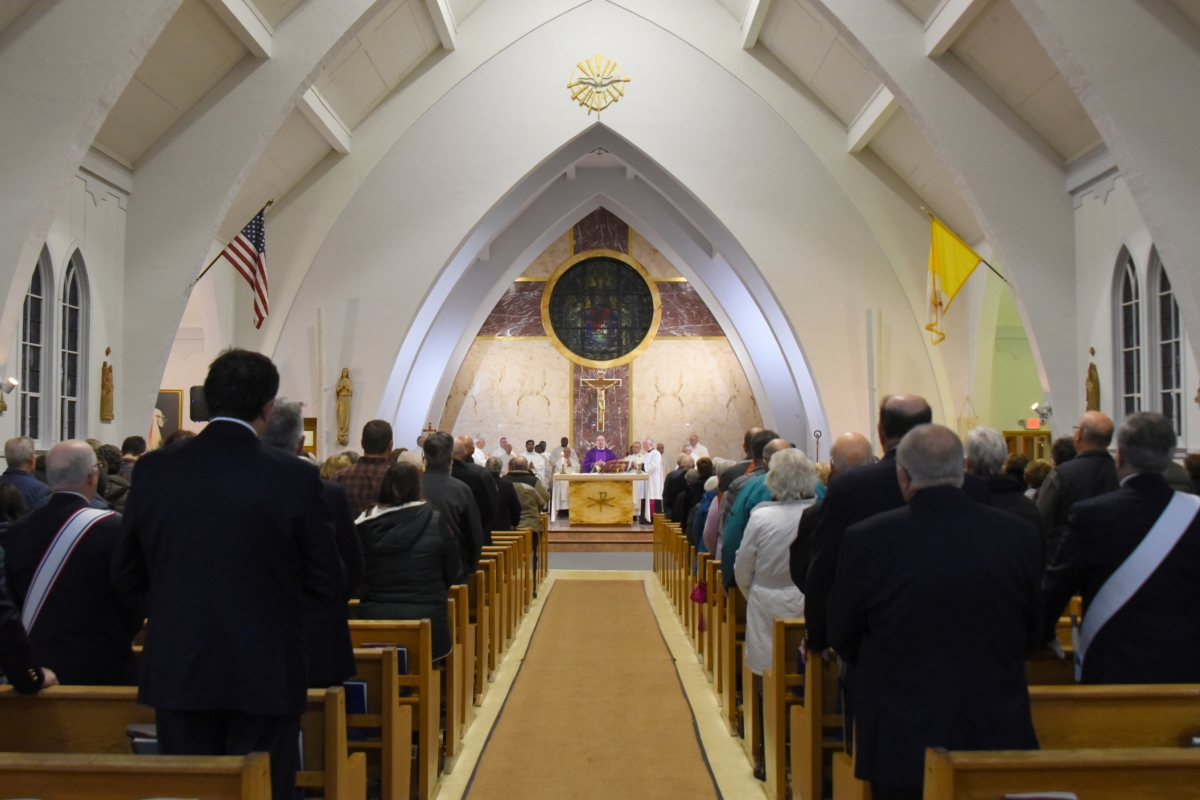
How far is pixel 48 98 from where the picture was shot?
8.43 m

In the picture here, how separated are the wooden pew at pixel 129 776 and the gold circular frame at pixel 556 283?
19949mm

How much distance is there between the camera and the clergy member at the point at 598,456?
67.2 feet

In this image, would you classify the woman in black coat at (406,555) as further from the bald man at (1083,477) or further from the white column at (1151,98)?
the white column at (1151,98)

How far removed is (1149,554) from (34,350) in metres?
10.3

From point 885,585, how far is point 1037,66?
9986 mm

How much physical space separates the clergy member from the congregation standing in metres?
16.4

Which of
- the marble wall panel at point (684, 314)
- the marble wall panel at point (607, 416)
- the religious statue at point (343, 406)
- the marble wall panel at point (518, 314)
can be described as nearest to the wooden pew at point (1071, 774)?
the religious statue at point (343, 406)

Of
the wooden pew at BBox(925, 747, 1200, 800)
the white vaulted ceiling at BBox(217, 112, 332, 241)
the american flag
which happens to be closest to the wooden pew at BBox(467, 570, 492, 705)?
the wooden pew at BBox(925, 747, 1200, 800)

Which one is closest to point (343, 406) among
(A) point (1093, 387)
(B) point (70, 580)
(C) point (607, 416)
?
(C) point (607, 416)

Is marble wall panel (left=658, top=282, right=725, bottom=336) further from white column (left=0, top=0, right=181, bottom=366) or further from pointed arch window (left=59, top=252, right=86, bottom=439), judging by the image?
white column (left=0, top=0, right=181, bottom=366)

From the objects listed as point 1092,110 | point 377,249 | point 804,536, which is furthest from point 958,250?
point 804,536

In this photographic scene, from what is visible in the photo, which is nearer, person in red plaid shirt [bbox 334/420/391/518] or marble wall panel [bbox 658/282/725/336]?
person in red plaid shirt [bbox 334/420/391/518]

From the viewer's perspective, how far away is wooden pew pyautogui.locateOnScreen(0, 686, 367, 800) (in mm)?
2867

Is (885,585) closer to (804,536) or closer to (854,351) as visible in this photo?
(804,536)
